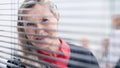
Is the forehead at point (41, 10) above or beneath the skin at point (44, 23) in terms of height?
above

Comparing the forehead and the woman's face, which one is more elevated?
the forehead

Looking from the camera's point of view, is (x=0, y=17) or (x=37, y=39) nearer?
(x=37, y=39)

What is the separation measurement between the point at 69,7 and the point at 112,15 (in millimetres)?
168

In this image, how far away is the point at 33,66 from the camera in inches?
36.0

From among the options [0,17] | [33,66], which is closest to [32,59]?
[33,66]

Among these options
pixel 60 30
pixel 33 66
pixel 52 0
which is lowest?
pixel 33 66

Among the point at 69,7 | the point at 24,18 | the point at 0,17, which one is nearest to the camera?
the point at 69,7

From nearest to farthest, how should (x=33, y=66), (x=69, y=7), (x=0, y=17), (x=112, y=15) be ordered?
(x=112, y=15) → (x=69, y=7) → (x=33, y=66) → (x=0, y=17)

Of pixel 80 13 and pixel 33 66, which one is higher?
pixel 80 13

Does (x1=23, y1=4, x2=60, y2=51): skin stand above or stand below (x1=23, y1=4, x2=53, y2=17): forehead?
below

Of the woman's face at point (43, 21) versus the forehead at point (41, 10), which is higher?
the forehead at point (41, 10)

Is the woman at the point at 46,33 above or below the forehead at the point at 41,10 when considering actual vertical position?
below

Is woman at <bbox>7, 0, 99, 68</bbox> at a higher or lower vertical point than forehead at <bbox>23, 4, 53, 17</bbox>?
lower

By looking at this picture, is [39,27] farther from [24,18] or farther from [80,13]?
Answer: [80,13]
